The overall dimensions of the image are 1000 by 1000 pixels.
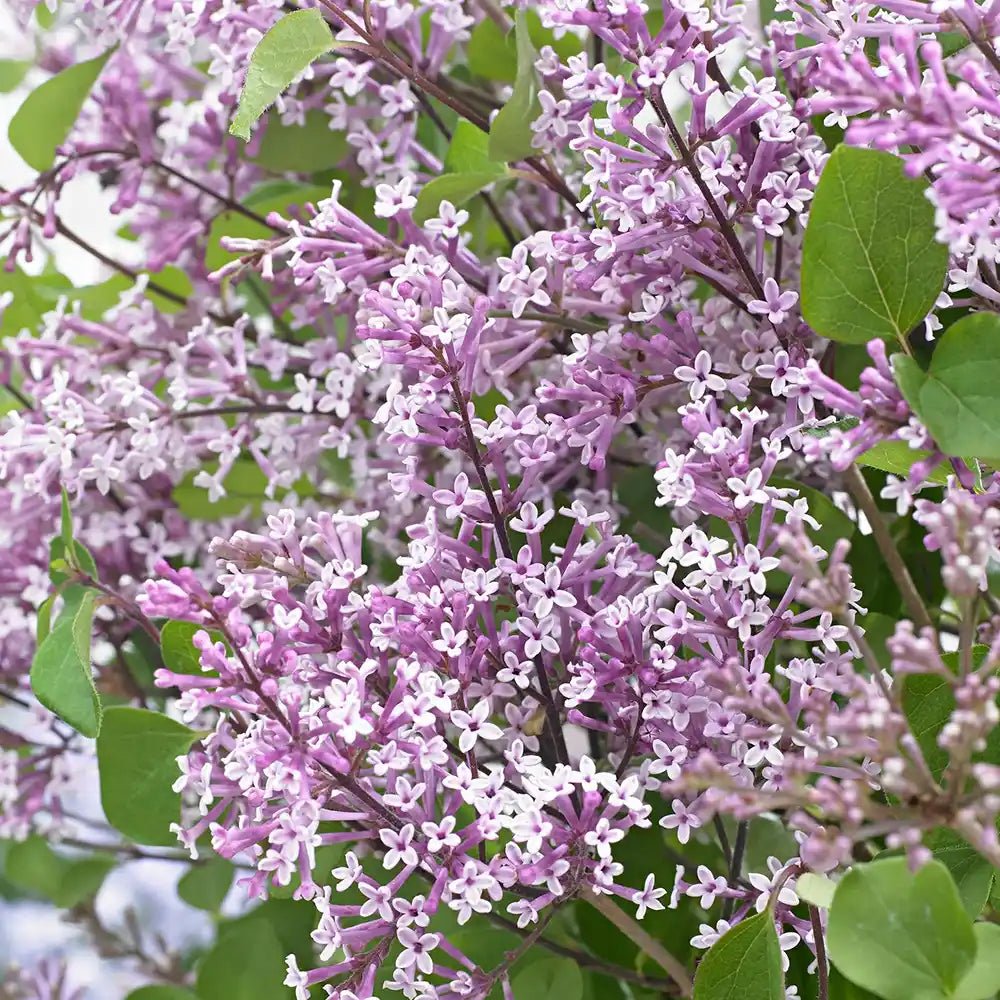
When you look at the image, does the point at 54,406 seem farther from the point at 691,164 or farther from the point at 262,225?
the point at 691,164

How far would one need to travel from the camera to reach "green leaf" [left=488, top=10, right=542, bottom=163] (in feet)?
1.60

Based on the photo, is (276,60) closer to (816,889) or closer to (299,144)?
(299,144)

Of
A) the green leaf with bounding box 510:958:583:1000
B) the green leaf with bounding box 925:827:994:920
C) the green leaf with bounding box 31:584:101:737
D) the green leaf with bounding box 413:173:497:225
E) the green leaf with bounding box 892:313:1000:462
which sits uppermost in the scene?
the green leaf with bounding box 413:173:497:225

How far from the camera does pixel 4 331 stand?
0.74m

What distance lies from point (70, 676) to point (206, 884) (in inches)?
11.8

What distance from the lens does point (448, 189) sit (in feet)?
1.69

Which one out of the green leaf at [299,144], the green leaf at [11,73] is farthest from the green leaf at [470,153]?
the green leaf at [11,73]

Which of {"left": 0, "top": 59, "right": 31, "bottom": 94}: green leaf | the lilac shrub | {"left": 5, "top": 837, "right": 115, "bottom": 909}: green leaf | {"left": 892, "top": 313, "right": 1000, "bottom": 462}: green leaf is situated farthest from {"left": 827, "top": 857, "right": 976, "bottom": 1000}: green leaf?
{"left": 0, "top": 59, "right": 31, "bottom": 94}: green leaf

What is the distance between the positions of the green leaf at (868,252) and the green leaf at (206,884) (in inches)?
19.4

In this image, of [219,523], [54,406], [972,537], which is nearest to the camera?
[972,537]

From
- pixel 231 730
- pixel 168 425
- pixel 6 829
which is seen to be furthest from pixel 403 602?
pixel 6 829

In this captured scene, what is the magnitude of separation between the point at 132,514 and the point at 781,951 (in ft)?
1.31

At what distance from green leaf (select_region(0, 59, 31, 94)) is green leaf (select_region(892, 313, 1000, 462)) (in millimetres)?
685

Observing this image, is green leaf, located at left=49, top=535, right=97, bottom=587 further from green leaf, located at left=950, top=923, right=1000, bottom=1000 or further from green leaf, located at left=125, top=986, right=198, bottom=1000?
green leaf, located at left=950, top=923, right=1000, bottom=1000
